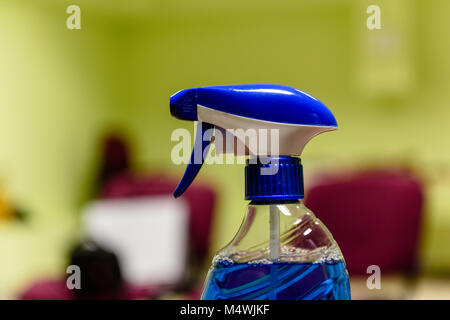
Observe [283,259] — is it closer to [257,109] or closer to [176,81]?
[257,109]

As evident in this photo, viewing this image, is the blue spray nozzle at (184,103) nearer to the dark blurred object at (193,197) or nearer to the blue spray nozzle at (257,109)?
the blue spray nozzle at (257,109)

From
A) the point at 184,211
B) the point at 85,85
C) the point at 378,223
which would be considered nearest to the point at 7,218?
the point at 184,211

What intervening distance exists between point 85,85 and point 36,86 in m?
0.53

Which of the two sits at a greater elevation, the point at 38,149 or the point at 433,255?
the point at 38,149

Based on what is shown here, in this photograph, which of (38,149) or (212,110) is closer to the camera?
(212,110)

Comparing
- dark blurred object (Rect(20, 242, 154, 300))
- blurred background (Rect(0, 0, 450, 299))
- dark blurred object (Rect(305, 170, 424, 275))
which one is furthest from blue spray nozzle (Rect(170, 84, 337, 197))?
blurred background (Rect(0, 0, 450, 299))

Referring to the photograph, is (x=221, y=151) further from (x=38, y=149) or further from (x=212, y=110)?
(x=38, y=149)

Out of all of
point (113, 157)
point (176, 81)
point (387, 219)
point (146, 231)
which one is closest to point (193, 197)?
point (146, 231)

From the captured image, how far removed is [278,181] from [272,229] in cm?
3

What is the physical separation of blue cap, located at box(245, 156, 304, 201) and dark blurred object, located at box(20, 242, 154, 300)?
46 centimetres

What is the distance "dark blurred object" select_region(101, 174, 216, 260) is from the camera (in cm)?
171

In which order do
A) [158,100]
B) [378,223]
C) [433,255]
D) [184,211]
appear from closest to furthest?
[378,223] → [184,211] → [433,255] → [158,100]

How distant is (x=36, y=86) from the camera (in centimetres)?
334
